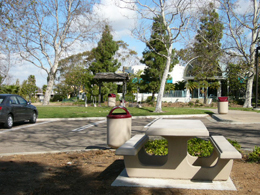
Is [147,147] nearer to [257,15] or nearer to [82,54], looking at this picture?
[257,15]

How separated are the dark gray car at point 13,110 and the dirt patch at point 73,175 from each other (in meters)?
6.07

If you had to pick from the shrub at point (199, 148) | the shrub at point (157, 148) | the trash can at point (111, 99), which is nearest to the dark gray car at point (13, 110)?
the shrub at point (157, 148)

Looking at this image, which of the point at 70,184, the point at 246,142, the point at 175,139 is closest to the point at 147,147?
the point at 175,139

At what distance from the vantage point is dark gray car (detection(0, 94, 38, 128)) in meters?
12.1

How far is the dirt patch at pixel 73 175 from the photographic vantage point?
13.6 ft

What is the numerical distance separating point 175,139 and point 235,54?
27.7 meters

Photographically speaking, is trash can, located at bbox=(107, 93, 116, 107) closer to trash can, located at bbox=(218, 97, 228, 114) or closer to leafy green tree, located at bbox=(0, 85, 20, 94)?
trash can, located at bbox=(218, 97, 228, 114)

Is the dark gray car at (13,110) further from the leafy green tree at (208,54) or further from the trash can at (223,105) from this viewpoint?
the leafy green tree at (208,54)

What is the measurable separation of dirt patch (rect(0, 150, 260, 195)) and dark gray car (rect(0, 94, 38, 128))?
6.07m

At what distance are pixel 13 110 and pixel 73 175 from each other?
29.1 feet

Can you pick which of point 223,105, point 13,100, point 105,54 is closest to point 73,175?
point 13,100

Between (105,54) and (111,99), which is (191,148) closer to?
(111,99)

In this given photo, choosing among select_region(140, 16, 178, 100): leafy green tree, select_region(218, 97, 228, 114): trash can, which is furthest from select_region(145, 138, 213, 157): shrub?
select_region(140, 16, 178, 100): leafy green tree

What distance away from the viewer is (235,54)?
29.8 metres
